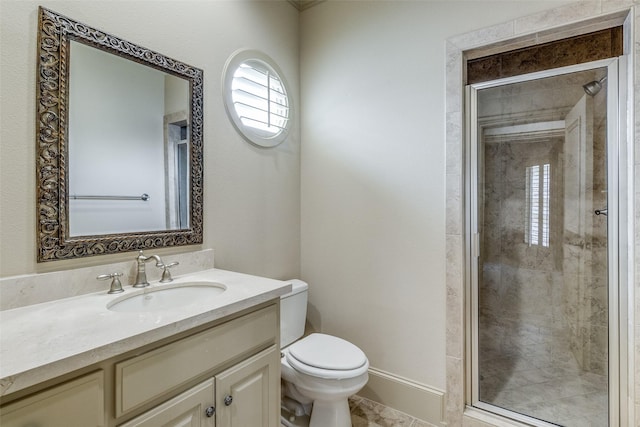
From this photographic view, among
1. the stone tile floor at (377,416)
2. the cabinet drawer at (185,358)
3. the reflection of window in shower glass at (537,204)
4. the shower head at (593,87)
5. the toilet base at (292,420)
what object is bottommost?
the stone tile floor at (377,416)

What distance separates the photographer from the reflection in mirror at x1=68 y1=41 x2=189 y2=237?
118 cm

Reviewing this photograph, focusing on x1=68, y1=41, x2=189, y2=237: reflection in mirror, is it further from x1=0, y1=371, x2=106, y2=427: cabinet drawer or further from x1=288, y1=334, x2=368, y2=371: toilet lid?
x1=288, y1=334, x2=368, y2=371: toilet lid

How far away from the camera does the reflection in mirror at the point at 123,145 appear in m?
1.18

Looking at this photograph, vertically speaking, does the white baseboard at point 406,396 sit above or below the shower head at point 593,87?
below

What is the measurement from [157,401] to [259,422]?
0.47m

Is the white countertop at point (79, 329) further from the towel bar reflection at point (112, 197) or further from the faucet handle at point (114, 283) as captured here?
the towel bar reflection at point (112, 197)

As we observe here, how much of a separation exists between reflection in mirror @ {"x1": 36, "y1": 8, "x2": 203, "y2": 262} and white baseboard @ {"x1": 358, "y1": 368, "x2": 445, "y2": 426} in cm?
136

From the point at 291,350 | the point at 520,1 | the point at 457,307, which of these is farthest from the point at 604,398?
the point at 520,1

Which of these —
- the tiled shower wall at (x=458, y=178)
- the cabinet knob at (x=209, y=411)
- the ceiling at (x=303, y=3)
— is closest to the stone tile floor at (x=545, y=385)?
the tiled shower wall at (x=458, y=178)

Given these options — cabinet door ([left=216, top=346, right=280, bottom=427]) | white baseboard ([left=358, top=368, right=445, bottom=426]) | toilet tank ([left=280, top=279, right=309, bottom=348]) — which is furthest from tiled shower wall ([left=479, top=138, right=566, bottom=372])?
cabinet door ([left=216, top=346, right=280, bottom=427])

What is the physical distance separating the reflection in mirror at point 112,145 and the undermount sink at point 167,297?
A: 211 millimetres

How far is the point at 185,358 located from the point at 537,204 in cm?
172

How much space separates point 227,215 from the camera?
172 centimetres

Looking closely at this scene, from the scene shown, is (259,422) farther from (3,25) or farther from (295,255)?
(3,25)
